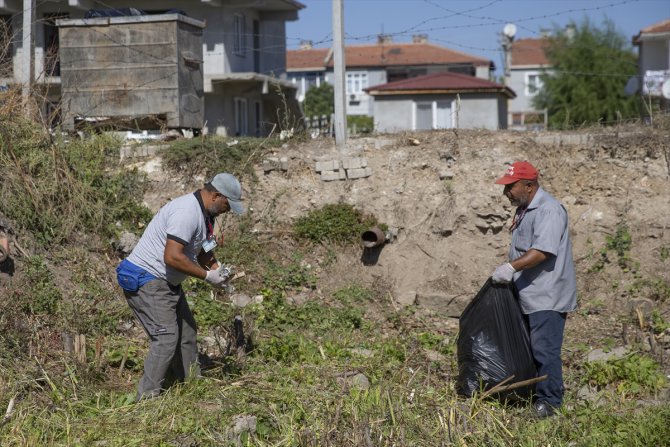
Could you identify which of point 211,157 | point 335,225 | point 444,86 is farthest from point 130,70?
point 444,86

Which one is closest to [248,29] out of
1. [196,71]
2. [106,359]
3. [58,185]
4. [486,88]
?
[486,88]

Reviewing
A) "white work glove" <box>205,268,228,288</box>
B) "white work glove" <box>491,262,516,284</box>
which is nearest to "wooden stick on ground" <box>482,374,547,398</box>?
"white work glove" <box>491,262,516,284</box>

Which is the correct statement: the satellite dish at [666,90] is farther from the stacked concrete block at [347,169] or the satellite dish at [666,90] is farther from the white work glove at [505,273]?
the white work glove at [505,273]

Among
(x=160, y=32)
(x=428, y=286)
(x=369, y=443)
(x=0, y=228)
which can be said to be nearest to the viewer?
(x=369, y=443)

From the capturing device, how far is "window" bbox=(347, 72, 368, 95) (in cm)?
4800

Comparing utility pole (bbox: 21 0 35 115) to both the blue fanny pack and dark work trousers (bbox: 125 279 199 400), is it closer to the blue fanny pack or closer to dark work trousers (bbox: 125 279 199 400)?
the blue fanny pack

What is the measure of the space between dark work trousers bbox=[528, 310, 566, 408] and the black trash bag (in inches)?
2.8

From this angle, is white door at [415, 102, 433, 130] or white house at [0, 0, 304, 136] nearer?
white house at [0, 0, 304, 136]

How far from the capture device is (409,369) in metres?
6.36

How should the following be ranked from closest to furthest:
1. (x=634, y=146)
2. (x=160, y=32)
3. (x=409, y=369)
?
(x=409, y=369)
(x=634, y=146)
(x=160, y=32)

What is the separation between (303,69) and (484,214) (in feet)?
134

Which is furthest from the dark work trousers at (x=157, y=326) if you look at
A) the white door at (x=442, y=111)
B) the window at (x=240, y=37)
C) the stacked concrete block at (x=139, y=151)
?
the white door at (x=442, y=111)

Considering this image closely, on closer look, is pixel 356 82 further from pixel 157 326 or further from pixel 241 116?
pixel 157 326

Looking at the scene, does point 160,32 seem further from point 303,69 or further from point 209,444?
point 303,69
